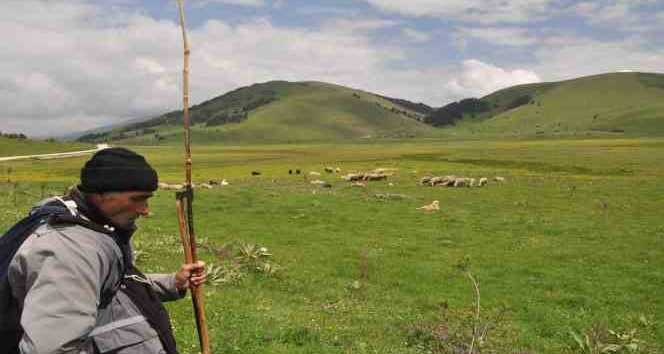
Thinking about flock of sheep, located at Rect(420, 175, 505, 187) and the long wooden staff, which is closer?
the long wooden staff

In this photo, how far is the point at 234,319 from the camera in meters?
13.3

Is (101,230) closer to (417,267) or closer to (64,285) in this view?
(64,285)

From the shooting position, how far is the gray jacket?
12.3 feet

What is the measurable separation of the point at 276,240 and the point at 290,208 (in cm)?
1045

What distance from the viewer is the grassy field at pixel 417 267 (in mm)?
13625

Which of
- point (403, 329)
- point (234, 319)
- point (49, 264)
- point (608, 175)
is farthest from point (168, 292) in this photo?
point (608, 175)

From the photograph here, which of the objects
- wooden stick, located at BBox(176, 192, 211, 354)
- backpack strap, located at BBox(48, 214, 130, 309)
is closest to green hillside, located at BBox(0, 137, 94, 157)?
wooden stick, located at BBox(176, 192, 211, 354)

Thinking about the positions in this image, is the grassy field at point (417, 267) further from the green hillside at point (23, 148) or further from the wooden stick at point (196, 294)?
the green hillside at point (23, 148)

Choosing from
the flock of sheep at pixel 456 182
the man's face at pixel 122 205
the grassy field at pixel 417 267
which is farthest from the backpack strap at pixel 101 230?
the flock of sheep at pixel 456 182

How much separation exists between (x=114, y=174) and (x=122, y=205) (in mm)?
298

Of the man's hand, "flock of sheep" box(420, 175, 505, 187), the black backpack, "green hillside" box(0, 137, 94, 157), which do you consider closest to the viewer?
the black backpack

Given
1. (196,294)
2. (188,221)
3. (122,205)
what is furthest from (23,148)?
(122,205)

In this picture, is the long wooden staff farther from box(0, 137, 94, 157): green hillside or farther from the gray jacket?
box(0, 137, 94, 157): green hillside

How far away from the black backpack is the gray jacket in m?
0.09
